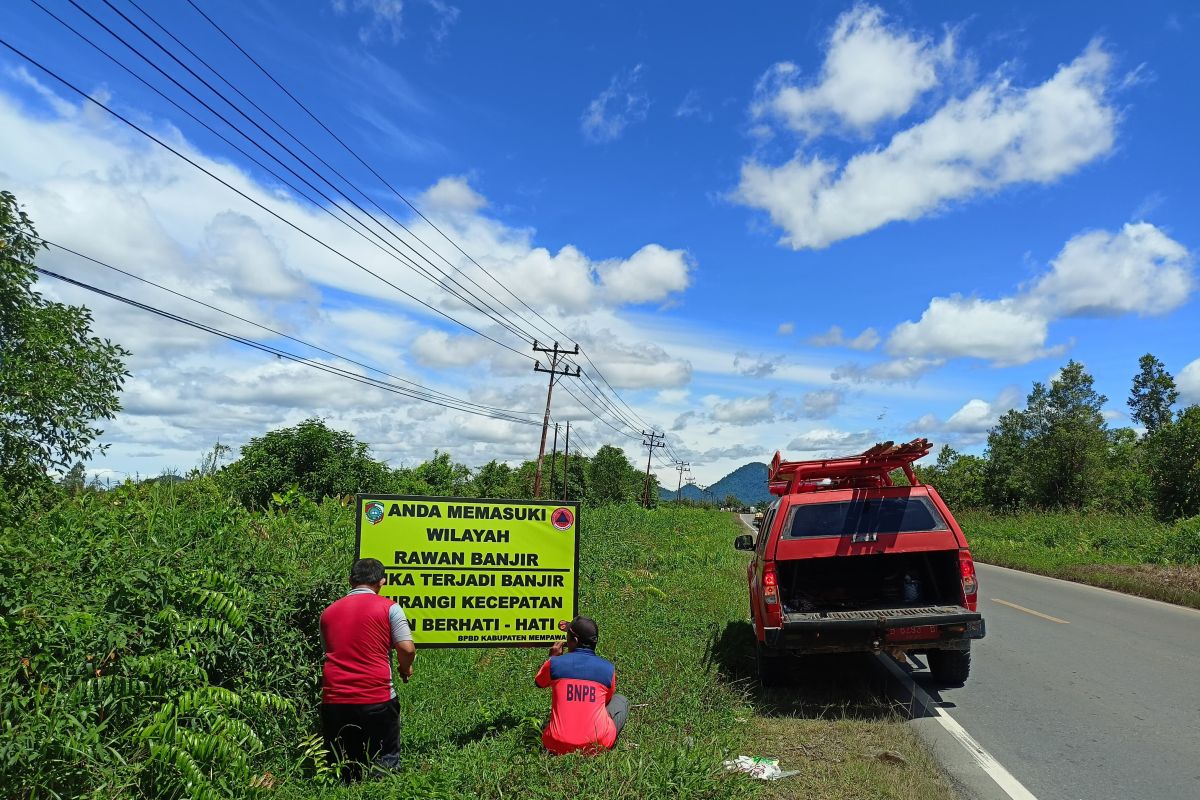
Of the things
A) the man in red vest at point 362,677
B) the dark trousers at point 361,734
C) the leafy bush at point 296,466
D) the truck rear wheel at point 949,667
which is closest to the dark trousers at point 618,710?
the man in red vest at point 362,677

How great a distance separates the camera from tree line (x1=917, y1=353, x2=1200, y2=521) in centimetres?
2725

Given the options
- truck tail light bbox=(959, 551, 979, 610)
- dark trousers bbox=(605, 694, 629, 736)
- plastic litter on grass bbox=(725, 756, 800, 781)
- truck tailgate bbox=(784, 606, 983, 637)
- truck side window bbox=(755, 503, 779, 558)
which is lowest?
plastic litter on grass bbox=(725, 756, 800, 781)

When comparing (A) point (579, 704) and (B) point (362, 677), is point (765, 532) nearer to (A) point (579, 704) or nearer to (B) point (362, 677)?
(A) point (579, 704)

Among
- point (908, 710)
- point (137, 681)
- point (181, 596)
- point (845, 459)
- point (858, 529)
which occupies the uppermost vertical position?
point (845, 459)

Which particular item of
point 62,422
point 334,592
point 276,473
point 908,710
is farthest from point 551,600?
point 276,473

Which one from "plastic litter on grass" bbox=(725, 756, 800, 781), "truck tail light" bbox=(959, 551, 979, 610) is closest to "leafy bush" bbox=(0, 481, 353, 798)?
"plastic litter on grass" bbox=(725, 756, 800, 781)


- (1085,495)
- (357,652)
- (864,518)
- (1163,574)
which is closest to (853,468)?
(864,518)

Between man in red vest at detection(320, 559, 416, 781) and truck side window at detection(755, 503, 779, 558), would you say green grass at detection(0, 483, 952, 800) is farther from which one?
truck side window at detection(755, 503, 779, 558)

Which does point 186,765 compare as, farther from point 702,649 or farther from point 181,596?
point 702,649

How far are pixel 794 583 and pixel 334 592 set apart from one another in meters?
4.72

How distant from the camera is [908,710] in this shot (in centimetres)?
684

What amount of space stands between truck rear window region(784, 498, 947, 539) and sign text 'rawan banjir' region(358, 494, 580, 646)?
2.38 meters

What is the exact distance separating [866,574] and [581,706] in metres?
4.95

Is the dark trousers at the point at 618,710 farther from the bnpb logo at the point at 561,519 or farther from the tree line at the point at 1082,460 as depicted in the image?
the tree line at the point at 1082,460
